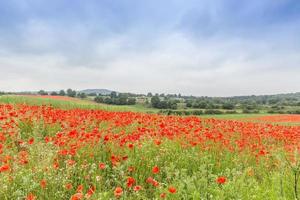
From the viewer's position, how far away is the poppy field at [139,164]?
5.47 meters

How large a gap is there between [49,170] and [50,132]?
15.5ft

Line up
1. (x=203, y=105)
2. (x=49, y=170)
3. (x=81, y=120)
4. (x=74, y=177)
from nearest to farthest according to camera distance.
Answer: (x=49, y=170) → (x=74, y=177) → (x=81, y=120) → (x=203, y=105)

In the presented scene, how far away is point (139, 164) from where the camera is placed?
722 cm

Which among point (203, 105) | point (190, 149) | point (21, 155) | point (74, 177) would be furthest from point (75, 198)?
point (203, 105)

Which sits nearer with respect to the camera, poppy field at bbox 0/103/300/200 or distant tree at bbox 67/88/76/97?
poppy field at bbox 0/103/300/200

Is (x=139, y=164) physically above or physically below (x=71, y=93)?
below

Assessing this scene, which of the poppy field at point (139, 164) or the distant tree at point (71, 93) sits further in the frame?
the distant tree at point (71, 93)

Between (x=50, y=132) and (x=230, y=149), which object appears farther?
(x=50, y=132)

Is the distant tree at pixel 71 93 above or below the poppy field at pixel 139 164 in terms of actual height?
above

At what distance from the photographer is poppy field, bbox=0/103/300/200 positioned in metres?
5.47

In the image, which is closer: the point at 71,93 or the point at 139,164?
the point at 139,164

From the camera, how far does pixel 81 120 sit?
10164 millimetres

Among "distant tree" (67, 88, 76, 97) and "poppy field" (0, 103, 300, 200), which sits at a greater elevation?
"distant tree" (67, 88, 76, 97)

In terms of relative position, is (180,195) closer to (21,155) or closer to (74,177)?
(74,177)
